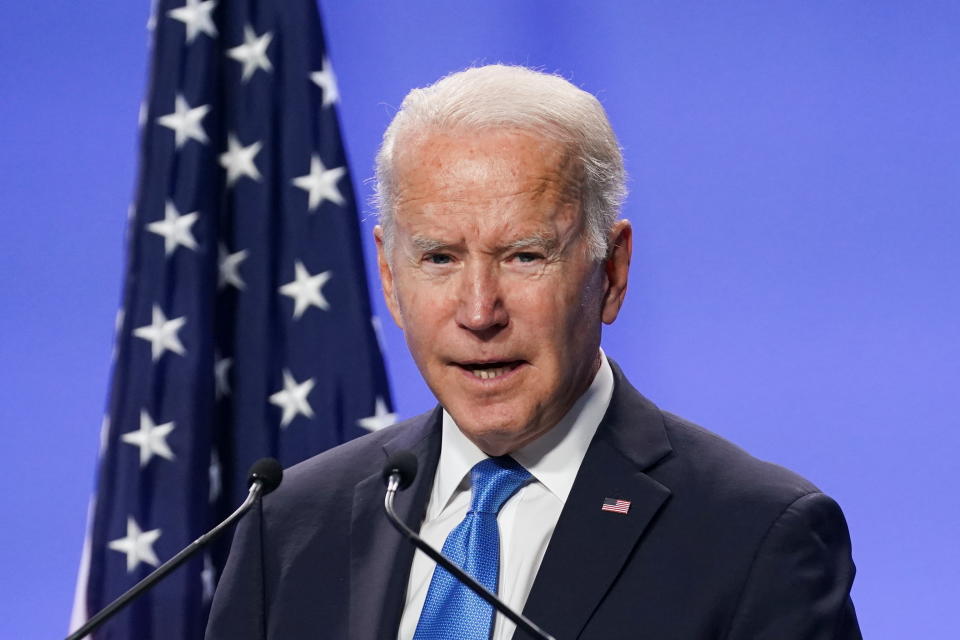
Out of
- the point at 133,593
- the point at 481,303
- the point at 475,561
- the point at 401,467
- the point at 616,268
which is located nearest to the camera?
the point at 133,593

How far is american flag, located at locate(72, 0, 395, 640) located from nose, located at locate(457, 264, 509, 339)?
4.51 ft

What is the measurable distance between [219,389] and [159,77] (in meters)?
0.78

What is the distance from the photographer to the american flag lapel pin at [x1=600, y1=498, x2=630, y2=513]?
6.08 ft

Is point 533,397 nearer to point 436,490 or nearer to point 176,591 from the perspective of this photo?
point 436,490

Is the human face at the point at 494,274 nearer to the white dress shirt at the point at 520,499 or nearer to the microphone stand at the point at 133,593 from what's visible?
the white dress shirt at the point at 520,499

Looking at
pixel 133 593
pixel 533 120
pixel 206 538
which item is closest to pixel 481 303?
pixel 533 120

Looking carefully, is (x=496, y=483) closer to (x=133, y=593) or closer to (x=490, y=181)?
(x=490, y=181)

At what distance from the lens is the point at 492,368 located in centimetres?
182

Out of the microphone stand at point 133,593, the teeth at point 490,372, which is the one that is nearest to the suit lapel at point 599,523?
the teeth at point 490,372

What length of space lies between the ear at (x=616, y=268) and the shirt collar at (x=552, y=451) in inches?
4.3

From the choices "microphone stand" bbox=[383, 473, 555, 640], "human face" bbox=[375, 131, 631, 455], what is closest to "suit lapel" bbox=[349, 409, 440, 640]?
"human face" bbox=[375, 131, 631, 455]

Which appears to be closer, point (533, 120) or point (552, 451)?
point (533, 120)

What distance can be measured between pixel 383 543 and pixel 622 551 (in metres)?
0.39

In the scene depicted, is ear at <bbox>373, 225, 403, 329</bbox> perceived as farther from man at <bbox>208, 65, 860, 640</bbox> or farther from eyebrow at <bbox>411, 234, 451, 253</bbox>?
eyebrow at <bbox>411, 234, 451, 253</bbox>
